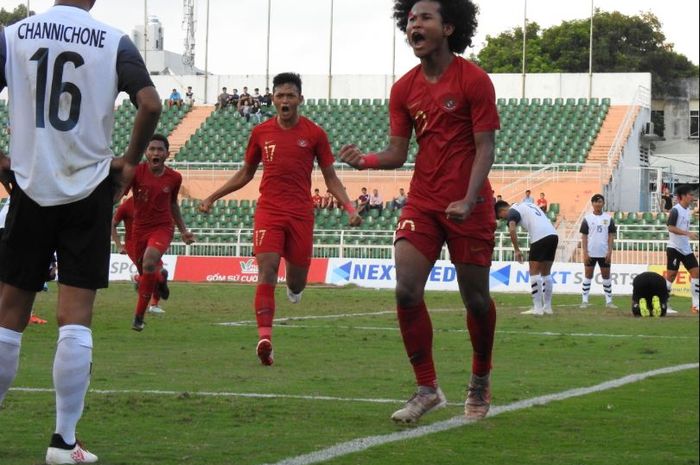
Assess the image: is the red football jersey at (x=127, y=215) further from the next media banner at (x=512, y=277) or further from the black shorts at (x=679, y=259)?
the next media banner at (x=512, y=277)

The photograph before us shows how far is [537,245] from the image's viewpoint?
23016 millimetres

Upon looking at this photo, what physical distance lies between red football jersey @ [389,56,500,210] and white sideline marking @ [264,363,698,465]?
128cm

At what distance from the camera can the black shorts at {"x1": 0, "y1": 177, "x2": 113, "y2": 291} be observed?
649 cm

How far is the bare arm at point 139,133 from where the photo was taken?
650 centimetres

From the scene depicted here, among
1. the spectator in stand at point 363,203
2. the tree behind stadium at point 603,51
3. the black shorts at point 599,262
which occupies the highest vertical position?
the tree behind stadium at point 603,51

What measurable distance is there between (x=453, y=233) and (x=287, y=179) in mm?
4710

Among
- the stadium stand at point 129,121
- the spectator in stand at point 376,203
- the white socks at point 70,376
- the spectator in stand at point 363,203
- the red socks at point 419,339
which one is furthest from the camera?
the stadium stand at point 129,121

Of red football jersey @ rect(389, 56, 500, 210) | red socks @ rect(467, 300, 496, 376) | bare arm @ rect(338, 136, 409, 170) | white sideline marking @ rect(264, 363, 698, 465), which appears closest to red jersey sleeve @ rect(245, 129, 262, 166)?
white sideline marking @ rect(264, 363, 698, 465)

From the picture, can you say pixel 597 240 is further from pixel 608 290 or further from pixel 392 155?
pixel 392 155

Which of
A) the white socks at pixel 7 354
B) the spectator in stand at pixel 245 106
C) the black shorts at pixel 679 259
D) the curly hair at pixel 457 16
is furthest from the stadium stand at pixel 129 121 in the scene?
the white socks at pixel 7 354

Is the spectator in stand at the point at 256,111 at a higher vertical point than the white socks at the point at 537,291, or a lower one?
Result: higher

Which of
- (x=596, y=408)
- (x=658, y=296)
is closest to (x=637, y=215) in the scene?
(x=658, y=296)

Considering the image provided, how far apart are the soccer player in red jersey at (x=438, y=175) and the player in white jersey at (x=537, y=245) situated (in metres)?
14.2

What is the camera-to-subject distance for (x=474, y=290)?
27.6 ft
